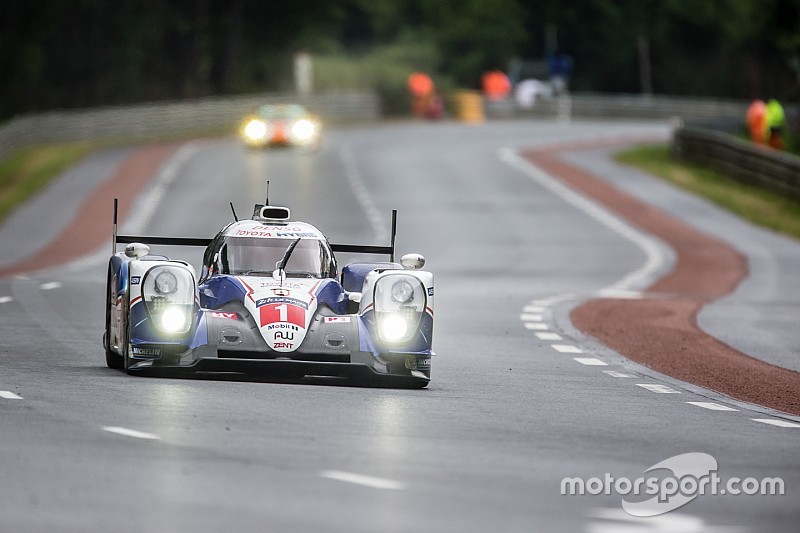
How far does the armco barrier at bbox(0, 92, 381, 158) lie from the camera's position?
57.8 m

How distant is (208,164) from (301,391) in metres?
41.9

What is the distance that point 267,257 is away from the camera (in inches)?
591

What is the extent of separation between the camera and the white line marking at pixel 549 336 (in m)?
19.6

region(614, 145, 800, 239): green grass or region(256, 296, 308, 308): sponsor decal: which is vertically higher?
region(256, 296, 308, 308): sponsor decal

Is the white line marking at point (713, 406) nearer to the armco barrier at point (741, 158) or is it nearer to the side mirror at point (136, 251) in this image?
the side mirror at point (136, 251)

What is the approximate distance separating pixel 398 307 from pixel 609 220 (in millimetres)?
29162

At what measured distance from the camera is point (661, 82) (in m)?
115

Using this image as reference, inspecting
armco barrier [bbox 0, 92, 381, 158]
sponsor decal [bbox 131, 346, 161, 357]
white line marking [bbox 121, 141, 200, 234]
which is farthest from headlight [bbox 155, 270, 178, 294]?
armco barrier [bbox 0, 92, 381, 158]

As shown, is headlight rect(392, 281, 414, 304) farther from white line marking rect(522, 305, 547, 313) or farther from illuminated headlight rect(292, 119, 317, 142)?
illuminated headlight rect(292, 119, 317, 142)

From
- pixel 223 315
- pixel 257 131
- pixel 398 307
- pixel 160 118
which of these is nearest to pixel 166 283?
pixel 223 315

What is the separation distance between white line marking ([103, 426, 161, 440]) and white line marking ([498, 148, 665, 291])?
18002 mm

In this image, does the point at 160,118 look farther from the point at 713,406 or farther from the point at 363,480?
the point at 363,480

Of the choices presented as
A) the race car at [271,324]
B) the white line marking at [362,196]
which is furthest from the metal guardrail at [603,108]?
the race car at [271,324]

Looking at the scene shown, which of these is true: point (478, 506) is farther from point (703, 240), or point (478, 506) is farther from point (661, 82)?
point (661, 82)
